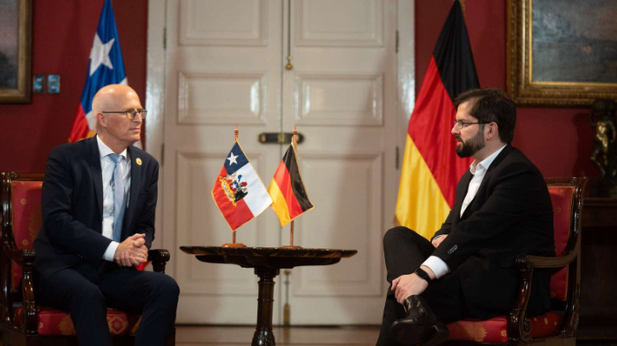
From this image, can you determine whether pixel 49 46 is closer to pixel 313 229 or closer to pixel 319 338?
pixel 313 229

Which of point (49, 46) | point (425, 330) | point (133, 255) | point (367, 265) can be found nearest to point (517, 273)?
point (425, 330)

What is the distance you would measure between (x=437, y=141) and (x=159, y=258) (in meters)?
2.06

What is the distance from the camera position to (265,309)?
3.32 metres

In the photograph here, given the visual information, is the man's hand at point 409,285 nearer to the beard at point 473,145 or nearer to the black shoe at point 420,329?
the black shoe at point 420,329

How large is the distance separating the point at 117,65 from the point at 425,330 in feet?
9.46

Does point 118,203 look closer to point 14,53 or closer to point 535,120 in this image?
point 14,53

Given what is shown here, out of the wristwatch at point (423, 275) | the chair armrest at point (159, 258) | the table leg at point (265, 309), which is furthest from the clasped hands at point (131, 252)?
the wristwatch at point (423, 275)

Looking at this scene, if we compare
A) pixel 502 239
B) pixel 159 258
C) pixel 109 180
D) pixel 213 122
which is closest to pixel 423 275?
pixel 502 239

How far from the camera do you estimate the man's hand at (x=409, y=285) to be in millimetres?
2584

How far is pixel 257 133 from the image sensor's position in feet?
16.5

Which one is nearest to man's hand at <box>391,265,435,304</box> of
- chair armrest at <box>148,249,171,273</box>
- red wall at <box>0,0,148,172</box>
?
chair armrest at <box>148,249,171,273</box>

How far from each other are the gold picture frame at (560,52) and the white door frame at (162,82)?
2.16 feet

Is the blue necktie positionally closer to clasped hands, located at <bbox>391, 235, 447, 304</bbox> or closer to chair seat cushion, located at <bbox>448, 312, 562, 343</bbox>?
clasped hands, located at <bbox>391, 235, 447, 304</bbox>

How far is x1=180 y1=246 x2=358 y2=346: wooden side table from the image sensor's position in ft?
9.75
